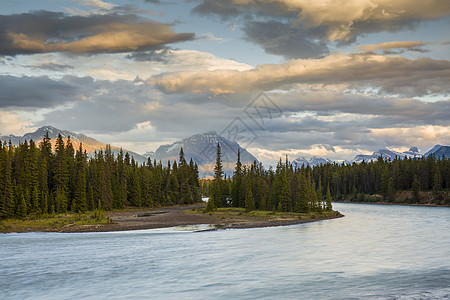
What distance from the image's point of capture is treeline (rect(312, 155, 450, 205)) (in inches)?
6014

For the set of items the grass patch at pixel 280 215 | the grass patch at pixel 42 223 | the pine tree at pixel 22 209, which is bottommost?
the grass patch at pixel 280 215

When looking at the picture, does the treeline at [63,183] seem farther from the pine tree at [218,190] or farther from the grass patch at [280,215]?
the grass patch at [280,215]

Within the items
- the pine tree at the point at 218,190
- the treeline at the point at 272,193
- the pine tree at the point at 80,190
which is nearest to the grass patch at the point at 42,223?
the pine tree at the point at 80,190

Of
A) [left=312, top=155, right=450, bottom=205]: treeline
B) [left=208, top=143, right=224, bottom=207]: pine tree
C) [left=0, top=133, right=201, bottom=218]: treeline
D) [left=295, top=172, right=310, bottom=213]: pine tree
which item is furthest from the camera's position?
[left=312, top=155, right=450, bottom=205]: treeline

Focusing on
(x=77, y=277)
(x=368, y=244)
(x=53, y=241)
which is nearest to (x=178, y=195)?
(x=53, y=241)

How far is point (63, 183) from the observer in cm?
9225

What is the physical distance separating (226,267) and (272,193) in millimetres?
67341

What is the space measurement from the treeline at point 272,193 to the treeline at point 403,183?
63.1 metres

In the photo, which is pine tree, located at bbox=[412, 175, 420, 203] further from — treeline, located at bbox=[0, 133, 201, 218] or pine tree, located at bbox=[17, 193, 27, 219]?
pine tree, located at bbox=[17, 193, 27, 219]

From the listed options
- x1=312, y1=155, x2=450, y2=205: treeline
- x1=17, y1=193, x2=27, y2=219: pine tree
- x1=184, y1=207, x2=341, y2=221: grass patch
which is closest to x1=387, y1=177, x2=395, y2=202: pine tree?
x1=312, y1=155, x2=450, y2=205: treeline

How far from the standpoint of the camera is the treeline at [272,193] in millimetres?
95312

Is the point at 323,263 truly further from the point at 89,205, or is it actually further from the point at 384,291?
the point at 89,205

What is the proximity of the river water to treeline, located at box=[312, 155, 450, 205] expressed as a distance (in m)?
109

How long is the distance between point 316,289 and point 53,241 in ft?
123
